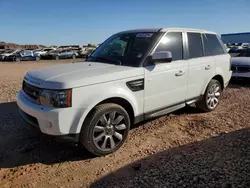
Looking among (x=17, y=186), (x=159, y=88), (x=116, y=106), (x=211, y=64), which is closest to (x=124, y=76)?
(x=116, y=106)

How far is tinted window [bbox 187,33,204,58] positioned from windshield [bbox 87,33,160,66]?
2.95 ft

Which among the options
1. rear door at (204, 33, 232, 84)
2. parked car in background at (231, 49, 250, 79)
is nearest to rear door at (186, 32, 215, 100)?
rear door at (204, 33, 232, 84)

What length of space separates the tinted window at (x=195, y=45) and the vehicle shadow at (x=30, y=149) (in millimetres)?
2845

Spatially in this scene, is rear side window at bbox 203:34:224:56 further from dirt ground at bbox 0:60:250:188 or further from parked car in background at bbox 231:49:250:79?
parked car in background at bbox 231:49:250:79

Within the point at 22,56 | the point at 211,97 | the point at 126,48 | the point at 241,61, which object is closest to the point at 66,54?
the point at 22,56

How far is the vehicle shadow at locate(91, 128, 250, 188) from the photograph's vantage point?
117 inches

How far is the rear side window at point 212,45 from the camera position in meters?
5.44

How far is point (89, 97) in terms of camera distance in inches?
133

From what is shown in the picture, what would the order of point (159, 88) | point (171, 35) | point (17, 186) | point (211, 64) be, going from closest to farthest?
point (17, 186) → point (159, 88) → point (171, 35) → point (211, 64)

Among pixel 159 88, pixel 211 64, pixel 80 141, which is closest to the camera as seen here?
pixel 80 141

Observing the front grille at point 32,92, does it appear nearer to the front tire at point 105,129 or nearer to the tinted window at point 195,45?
the front tire at point 105,129

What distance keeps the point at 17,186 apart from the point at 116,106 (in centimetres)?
164

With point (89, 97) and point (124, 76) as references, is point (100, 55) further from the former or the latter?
point (89, 97)

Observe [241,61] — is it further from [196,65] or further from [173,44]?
[173,44]
